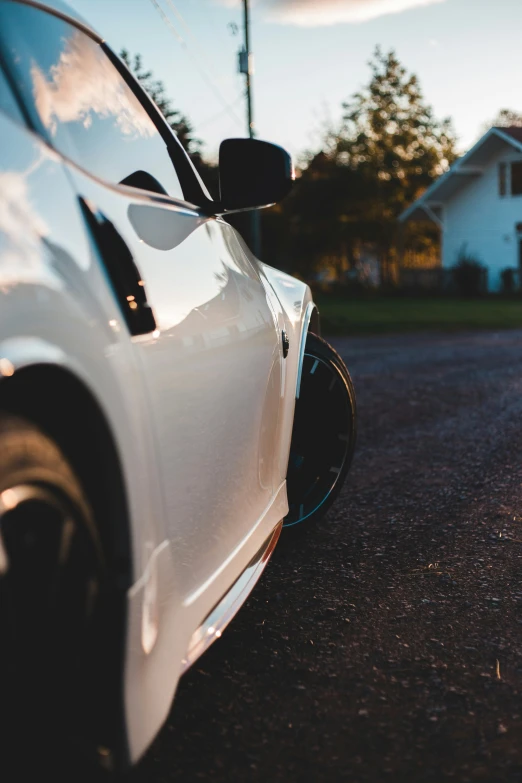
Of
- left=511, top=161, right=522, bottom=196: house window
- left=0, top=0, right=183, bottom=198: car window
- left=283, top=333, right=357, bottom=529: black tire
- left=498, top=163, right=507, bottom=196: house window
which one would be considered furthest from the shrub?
left=0, top=0, right=183, bottom=198: car window

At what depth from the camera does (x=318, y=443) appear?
381 cm

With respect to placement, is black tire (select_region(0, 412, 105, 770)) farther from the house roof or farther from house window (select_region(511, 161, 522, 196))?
house window (select_region(511, 161, 522, 196))

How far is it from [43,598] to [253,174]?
5.15 feet

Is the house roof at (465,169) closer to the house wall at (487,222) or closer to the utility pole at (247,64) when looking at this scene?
the house wall at (487,222)

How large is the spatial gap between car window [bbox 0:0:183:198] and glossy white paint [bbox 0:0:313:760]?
4.7 inches

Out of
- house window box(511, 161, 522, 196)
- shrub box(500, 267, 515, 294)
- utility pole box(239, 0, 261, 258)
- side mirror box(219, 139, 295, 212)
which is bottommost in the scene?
shrub box(500, 267, 515, 294)

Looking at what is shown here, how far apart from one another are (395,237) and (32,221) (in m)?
57.4

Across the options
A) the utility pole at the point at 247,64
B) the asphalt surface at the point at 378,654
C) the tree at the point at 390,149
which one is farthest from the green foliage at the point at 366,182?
the asphalt surface at the point at 378,654

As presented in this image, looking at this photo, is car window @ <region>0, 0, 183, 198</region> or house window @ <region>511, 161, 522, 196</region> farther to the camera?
house window @ <region>511, 161, 522, 196</region>

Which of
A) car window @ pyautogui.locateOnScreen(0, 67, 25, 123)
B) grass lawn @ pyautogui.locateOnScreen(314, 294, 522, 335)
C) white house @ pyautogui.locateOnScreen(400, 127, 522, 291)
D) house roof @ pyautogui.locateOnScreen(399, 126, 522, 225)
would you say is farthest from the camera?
white house @ pyautogui.locateOnScreen(400, 127, 522, 291)

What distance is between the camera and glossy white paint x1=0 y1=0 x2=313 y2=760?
152 cm

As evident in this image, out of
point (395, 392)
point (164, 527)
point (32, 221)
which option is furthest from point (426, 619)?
point (395, 392)

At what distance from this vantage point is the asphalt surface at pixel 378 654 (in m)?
2.10

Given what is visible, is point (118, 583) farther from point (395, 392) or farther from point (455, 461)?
point (395, 392)
